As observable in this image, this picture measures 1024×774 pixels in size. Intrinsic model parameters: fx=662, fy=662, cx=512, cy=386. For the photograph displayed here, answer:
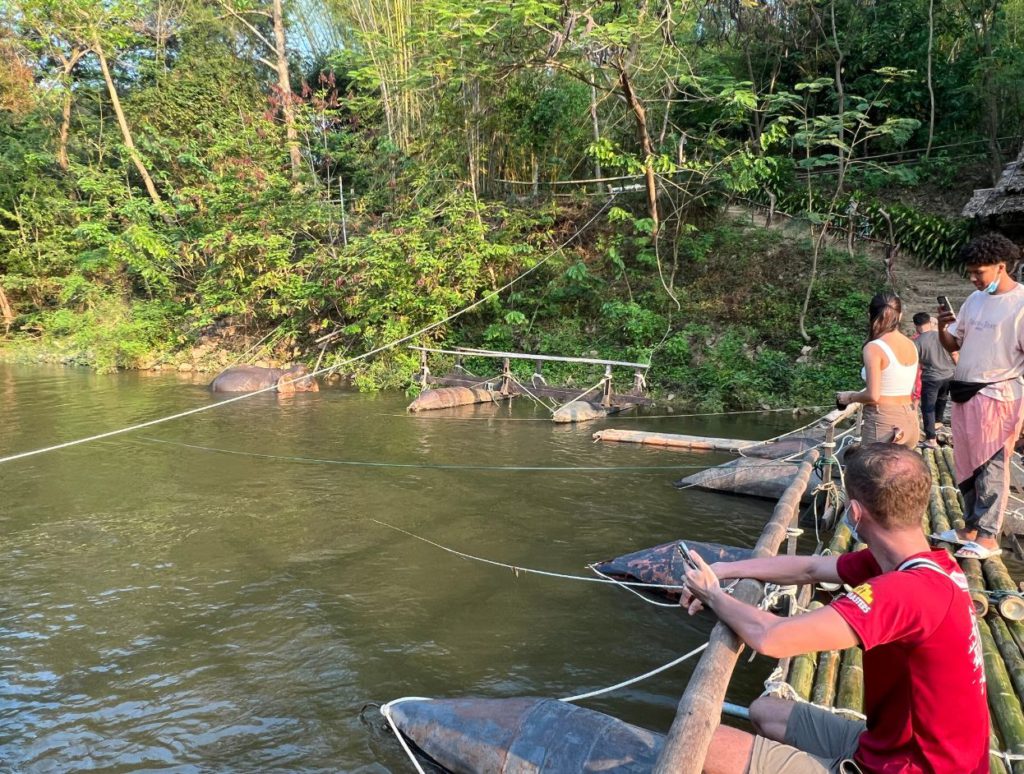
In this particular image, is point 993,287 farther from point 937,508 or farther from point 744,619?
point 744,619

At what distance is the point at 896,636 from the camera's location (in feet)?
5.41

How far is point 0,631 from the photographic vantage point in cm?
430

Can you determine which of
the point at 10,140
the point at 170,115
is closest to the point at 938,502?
the point at 170,115

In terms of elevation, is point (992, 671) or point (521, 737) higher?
point (992, 671)

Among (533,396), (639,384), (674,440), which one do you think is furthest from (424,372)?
(674,440)

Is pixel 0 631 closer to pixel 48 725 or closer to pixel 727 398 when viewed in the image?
pixel 48 725

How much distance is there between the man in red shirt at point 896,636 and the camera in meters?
1.65

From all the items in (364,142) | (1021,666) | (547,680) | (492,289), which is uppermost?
(364,142)

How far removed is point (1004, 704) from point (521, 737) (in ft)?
6.26

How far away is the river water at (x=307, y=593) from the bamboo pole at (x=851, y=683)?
867 millimetres

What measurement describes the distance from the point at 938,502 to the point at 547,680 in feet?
11.0

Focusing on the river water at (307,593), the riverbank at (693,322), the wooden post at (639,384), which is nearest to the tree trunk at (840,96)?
the riverbank at (693,322)

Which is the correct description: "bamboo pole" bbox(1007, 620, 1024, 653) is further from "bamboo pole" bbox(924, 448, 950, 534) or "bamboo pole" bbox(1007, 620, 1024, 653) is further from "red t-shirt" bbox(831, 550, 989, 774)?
"red t-shirt" bbox(831, 550, 989, 774)

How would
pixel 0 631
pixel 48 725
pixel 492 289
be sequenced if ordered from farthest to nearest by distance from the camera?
pixel 492 289 → pixel 0 631 → pixel 48 725
